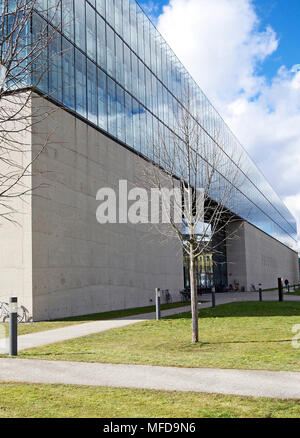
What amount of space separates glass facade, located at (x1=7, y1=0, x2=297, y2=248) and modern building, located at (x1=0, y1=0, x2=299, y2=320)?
7 centimetres

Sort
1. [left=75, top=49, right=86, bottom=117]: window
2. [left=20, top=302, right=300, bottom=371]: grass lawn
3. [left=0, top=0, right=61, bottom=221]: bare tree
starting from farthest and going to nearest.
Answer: [left=75, top=49, right=86, bottom=117]: window < [left=20, top=302, right=300, bottom=371]: grass lawn < [left=0, top=0, right=61, bottom=221]: bare tree

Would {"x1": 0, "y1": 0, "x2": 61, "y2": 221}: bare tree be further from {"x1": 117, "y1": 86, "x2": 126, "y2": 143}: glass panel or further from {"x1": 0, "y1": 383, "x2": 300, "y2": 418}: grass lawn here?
{"x1": 117, "y1": 86, "x2": 126, "y2": 143}: glass panel

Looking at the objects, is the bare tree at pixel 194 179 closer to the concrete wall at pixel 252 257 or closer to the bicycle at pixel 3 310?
the bicycle at pixel 3 310

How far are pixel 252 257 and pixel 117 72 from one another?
3675 centimetres

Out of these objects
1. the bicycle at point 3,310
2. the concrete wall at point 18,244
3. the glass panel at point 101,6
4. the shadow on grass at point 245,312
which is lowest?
the shadow on grass at point 245,312

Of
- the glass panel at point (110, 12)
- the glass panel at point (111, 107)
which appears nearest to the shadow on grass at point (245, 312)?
the glass panel at point (111, 107)

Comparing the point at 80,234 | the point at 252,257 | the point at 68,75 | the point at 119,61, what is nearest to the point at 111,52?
the point at 119,61

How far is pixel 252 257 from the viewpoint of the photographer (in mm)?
58688

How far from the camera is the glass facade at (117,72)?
70.4ft

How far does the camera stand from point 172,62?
38.7 meters

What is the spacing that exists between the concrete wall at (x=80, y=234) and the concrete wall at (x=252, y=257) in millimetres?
15308

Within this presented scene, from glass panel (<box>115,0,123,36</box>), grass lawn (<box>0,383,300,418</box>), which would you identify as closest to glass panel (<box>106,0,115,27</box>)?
glass panel (<box>115,0,123,36</box>)

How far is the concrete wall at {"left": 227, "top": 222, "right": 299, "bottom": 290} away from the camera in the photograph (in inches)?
2149

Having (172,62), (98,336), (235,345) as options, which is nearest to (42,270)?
(98,336)
